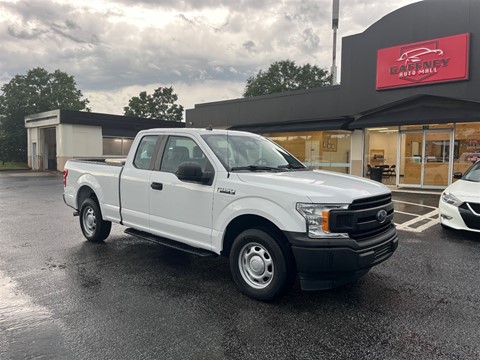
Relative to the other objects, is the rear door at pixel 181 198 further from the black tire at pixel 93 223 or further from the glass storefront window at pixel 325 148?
the glass storefront window at pixel 325 148

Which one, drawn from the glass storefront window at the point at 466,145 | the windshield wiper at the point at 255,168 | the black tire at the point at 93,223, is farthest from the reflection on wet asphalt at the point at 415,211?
the black tire at the point at 93,223

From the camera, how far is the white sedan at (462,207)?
6965 mm

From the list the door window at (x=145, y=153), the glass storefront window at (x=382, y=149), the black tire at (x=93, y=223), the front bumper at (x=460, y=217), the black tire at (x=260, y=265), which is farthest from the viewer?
the glass storefront window at (x=382, y=149)

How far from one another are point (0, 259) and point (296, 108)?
52.2 feet

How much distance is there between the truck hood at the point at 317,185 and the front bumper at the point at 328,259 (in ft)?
1.41

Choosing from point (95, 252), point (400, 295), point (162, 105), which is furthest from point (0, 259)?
point (162, 105)

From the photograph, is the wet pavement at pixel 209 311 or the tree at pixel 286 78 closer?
the wet pavement at pixel 209 311

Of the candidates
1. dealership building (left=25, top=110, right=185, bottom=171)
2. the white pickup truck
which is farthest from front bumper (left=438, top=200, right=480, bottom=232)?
dealership building (left=25, top=110, right=185, bottom=171)

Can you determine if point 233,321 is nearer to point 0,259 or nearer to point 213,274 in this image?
point 213,274

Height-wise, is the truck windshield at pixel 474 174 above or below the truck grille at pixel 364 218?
above

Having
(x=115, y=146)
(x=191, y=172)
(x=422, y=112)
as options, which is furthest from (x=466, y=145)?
(x=115, y=146)

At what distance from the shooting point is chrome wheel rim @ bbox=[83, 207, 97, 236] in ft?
22.3

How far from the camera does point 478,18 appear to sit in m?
13.4

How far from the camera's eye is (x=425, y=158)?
15.9 metres
